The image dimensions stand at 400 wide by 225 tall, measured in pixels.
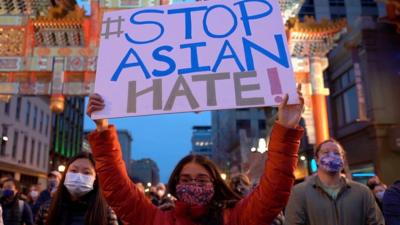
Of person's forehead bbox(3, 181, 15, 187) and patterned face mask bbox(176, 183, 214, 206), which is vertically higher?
person's forehead bbox(3, 181, 15, 187)

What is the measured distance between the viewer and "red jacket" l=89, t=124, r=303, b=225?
2.06 m

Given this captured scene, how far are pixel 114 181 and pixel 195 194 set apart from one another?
47 centimetres

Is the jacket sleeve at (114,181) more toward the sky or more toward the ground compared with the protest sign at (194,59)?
more toward the ground

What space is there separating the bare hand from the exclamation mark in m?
0.07

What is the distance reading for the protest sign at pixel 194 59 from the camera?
2293 millimetres

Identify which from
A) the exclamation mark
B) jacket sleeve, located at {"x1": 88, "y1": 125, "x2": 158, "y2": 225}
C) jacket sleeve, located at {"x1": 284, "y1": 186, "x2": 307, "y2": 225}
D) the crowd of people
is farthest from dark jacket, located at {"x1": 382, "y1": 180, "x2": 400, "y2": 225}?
jacket sleeve, located at {"x1": 88, "y1": 125, "x2": 158, "y2": 225}

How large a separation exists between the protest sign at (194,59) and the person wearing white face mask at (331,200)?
1.55m

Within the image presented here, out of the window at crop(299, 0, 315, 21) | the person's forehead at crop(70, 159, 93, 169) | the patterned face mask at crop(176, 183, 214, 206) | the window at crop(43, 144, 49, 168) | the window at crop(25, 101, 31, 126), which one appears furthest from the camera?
the window at crop(43, 144, 49, 168)

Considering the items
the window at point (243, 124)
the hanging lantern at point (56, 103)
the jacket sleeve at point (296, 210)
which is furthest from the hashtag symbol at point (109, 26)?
the window at point (243, 124)

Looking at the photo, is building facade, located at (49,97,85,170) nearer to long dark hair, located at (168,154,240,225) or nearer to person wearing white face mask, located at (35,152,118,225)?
person wearing white face mask, located at (35,152,118,225)

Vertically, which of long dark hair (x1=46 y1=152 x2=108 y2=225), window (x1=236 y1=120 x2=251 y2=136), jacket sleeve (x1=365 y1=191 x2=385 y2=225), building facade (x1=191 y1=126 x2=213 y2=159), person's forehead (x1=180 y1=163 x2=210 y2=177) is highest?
building facade (x1=191 y1=126 x2=213 y2=159)

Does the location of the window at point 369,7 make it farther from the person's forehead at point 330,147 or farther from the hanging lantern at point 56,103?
the person's forehead at point 330,147

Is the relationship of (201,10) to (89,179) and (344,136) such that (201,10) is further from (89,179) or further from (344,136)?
(344,136)

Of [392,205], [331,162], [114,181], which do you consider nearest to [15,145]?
[331,162]
